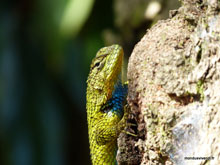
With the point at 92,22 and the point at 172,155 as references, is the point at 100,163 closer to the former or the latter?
the point at 172,155

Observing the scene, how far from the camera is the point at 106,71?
12.8 ft

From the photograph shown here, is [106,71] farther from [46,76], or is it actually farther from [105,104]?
[46,76]

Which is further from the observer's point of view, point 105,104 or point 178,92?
point 105,104

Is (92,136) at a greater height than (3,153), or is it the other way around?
(3,153)

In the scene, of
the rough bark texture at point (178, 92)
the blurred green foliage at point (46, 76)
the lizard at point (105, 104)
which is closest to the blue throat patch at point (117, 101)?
the lizard at point (105, 104)

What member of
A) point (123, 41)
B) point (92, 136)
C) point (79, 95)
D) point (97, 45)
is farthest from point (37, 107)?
point (92, 136)

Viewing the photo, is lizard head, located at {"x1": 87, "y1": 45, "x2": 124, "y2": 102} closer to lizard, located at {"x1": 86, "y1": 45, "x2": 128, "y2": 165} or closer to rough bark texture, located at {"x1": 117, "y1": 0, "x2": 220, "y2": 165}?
lizard, located at {"x1": 86, "y1": 45, "x2": 128, "y2": 165}

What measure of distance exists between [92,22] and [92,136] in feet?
17.4

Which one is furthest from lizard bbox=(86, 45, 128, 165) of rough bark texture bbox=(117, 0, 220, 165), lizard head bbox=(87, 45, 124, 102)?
rough bark texture bbox=(117, 0, 220, 165)

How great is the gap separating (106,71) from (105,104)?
28 cm

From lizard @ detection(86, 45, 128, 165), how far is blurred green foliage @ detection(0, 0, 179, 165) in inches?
141

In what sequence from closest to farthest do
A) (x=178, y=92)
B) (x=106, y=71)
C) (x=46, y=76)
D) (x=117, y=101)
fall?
(x=178, y=92) → (x=117, y=101) → (x=106, y=71) → (x=46, y=76)

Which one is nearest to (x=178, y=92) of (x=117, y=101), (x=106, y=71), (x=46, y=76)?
(x=117, y=101)

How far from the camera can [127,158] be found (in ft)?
10.4
